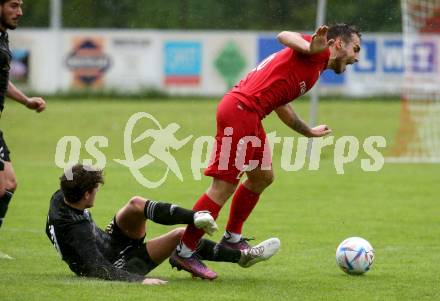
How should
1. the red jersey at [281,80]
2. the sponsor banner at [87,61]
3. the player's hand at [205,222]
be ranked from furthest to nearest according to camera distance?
1. the sponsor banner at [87,61]
2. the red jersey at [281,80]
3. the player's hand at [205,222]

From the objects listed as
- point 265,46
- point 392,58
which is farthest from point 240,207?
point 392,58

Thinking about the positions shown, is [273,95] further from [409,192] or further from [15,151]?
[15,151]

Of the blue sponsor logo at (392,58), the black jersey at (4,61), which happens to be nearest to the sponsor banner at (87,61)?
the blue sponsor logo at (392,58)

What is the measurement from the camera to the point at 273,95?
7621 mm

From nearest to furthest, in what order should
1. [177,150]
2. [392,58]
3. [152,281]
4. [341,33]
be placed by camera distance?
[152,281]
[341,33]
[177,150]
[392,58]

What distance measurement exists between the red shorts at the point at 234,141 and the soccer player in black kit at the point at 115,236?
0.55m

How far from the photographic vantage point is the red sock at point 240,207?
7992mm

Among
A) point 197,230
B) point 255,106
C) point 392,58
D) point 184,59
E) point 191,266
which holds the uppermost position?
point 255,106

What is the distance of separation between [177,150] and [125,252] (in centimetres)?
1328

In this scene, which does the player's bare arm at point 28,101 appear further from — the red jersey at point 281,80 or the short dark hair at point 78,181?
the red jersey at point 281,80

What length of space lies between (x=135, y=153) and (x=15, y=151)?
2647 millimetres

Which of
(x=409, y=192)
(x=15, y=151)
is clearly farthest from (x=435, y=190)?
(x=15, y=151)

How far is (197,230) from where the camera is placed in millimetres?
7332

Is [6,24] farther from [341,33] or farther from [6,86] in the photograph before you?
[341,33]
